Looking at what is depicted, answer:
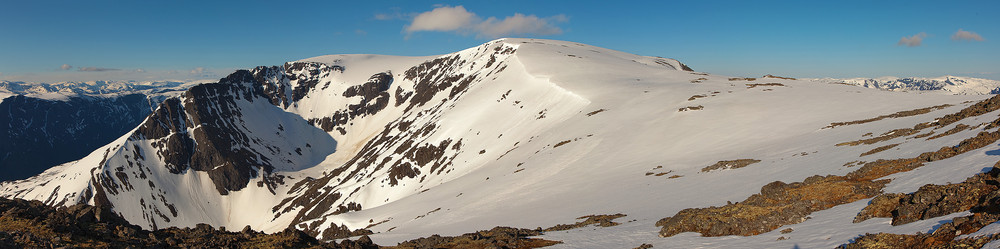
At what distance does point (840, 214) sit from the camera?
53.0 feet

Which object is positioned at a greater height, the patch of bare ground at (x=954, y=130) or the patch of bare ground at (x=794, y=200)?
the patch of bare ground at (x=954, y=130)

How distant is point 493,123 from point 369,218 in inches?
2137

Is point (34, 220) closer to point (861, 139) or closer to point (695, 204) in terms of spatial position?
point (695, 204)

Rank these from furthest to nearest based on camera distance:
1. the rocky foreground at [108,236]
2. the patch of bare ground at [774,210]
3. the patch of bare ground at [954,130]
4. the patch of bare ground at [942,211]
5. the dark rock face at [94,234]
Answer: the patch of bare ground at [954,130]
the patch of bare ground at [774,210]
the rocky foreground at [108,236]
the dark rock face at [94,234]
the patch of bare ground at [942,211]

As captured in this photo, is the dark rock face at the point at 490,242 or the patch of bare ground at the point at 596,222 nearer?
the dark rock face at the point at 490,242

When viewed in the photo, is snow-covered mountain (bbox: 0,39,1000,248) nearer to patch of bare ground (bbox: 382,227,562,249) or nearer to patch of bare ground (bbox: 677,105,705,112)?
patch of bare ground (bbox: 677,105,705,112)

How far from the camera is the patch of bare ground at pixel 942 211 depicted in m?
10.5

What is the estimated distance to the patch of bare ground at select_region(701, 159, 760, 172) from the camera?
33688 mm

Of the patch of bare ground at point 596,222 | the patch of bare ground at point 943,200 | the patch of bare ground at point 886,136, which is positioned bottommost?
the patch of bare ground at point 596,222

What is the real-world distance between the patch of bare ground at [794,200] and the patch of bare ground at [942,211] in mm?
3110

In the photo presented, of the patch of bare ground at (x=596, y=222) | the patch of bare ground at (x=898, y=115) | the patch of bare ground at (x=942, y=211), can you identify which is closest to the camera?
the patch of bare ground at (x=942, y=211)

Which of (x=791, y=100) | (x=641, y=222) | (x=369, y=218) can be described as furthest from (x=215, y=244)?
(x=791, y=100)

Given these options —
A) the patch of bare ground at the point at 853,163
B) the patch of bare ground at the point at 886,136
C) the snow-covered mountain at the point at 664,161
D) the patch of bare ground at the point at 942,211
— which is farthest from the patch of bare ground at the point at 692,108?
the patch of bare ground at the point at 942,211

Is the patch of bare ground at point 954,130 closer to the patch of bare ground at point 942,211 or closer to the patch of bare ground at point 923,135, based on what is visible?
the patch of bare ground at point 923,135
